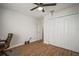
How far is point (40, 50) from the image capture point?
2.02 metres

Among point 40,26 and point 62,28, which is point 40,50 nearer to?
point 40,26

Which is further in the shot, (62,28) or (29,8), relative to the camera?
(62,28)

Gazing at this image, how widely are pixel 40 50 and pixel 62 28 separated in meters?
0.88

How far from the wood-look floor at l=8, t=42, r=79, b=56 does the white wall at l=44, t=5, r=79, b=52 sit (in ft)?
0.55

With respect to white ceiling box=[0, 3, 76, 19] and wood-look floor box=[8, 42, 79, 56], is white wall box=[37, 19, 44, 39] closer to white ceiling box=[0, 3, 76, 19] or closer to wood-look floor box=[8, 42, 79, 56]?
white ceiling box=[0, 3, 76, 19]

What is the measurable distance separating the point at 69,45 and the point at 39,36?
39.5 inches

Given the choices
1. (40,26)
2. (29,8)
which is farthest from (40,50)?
(29,8)

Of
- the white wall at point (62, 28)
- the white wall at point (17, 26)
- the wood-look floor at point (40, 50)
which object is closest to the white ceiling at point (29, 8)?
the white wall at point (17, 26)

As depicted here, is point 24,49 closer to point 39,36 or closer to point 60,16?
point 39,36

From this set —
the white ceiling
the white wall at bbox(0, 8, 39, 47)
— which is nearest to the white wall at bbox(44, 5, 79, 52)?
the white ceiling

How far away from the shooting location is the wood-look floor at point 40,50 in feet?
5.46

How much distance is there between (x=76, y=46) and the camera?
2182mm

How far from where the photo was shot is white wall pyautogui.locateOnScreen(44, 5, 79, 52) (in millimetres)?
1926

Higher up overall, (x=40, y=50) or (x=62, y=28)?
(x=62, y=28)
